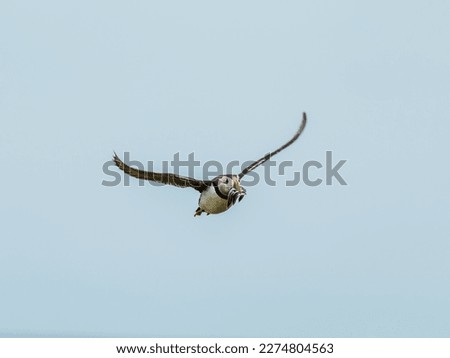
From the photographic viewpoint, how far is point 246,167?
219ft

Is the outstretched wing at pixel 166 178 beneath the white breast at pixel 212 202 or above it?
above

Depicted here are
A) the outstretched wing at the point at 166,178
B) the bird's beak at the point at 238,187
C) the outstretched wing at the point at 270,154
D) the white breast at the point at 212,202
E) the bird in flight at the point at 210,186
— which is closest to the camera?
the outstretched wing at the point at 166,178

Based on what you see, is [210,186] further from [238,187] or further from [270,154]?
[270,154]

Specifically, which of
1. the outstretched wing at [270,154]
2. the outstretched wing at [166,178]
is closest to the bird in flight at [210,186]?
the outstretched wing at [166,178]

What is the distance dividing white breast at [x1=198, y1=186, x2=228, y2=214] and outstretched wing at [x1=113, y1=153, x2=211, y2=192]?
0.28m

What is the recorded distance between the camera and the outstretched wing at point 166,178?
207ft

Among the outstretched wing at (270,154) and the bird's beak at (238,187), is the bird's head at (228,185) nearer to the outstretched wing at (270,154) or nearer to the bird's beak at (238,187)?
the bird's beak at (238,187)

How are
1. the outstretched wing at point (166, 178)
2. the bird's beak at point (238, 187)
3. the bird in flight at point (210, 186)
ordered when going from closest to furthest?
the outstretched wing at point (166, 178)
the bird in flight at point (210, 186)
the bird's beak at point (238, 187)

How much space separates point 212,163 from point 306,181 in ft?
19.1

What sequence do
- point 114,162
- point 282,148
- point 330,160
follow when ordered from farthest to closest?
point 330,160 < point 282,148 < point 114,162

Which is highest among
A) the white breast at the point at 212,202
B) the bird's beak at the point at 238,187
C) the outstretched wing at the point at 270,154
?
the outstretched wing at the point at 270,154
